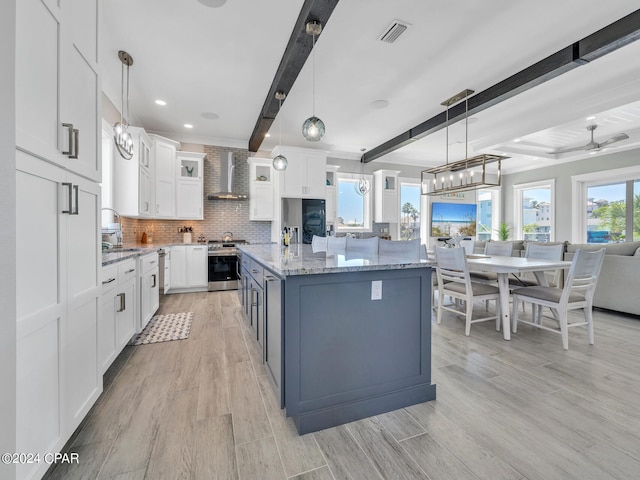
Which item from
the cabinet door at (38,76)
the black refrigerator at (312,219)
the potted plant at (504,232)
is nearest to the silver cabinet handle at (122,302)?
the cabinet door at (38,76)

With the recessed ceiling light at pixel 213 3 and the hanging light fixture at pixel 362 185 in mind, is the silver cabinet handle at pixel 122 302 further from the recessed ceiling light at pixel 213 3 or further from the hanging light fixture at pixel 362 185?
the hanging light fixture at pixel 362 185

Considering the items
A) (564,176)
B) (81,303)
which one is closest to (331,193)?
(81,303)

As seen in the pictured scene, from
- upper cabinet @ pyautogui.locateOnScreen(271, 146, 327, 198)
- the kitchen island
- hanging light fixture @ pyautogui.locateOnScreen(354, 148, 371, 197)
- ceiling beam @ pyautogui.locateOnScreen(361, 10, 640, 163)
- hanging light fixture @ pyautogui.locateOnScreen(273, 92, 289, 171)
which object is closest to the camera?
the kitchen island

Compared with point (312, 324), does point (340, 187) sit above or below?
above

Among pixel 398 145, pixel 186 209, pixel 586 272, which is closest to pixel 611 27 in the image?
pixel 586 272

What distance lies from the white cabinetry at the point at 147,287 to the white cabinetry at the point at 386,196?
4.85 meters

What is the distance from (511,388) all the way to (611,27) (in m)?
3.19

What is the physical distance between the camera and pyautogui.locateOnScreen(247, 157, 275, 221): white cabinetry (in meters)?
5.73

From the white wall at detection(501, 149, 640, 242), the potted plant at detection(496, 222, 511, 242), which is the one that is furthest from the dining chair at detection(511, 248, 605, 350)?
A: the potted plant at detection(496, 222, 511, 242)

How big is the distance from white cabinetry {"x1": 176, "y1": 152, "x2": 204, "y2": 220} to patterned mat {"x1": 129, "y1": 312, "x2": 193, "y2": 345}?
7.11 ft

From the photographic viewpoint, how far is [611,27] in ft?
8.22

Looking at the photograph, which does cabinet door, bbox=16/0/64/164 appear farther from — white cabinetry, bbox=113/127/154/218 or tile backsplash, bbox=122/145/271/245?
tile backsplash, bbox=122/145/271/245

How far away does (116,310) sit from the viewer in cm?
221

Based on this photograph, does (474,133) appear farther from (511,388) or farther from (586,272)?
(511,388)
